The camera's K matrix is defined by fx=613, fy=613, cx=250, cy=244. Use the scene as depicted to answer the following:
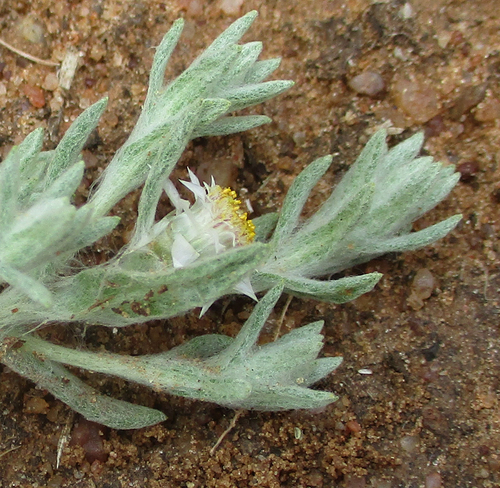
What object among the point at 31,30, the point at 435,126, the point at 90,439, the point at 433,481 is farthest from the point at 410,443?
the point at 31,30

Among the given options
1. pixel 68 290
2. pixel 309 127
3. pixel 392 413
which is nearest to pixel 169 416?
pixel 68 290

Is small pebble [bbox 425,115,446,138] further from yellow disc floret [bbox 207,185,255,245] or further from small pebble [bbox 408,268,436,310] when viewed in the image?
yellow disc floret [bbox 207,185,255,245]

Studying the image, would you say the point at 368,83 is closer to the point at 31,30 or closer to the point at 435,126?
the point at 435,126

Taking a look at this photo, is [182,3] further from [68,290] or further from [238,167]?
[68,290]

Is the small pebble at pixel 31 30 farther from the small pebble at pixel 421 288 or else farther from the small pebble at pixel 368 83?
the small pebble at pixel 421 288

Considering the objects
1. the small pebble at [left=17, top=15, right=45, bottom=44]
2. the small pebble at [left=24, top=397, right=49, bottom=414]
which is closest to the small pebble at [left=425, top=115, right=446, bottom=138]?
the small pebble at [left=17, top=15, right=45, bottom=44]
